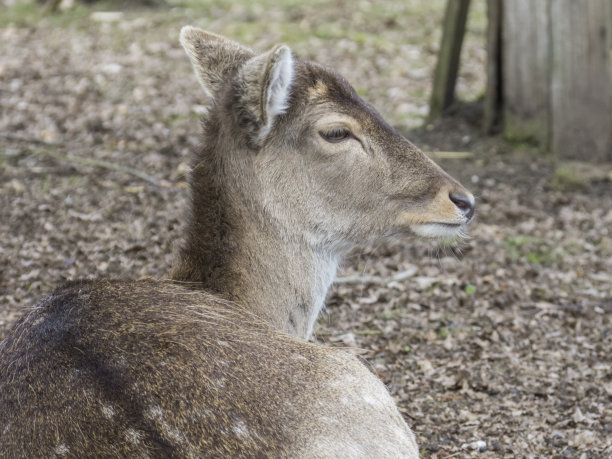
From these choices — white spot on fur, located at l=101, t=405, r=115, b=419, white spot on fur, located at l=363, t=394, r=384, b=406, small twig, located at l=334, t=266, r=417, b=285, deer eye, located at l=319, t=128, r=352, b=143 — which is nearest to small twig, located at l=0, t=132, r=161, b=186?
small twig, located at l=334, t=266, r=417, b=285

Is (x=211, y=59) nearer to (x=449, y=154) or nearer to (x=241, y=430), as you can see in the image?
(x=241, y=430)

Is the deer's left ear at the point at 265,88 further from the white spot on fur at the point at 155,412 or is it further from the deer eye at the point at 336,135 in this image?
the white spot on fur at the point at 155,412

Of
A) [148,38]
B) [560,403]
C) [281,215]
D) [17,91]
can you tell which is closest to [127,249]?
[281,215]

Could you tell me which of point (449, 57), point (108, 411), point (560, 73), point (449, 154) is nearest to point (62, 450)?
point (108, 411)

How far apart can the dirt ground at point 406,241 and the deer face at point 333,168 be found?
0.42 m

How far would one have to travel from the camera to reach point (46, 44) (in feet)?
40.2

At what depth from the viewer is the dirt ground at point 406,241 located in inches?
208

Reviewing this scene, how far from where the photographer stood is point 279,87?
409cm

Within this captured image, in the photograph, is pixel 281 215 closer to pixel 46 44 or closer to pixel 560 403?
pixel 560 403

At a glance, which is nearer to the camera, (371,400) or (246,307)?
(371,400)

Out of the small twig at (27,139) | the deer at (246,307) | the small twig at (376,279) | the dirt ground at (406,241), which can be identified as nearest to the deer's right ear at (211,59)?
the deer at (246,307)

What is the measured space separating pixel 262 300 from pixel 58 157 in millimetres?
4557

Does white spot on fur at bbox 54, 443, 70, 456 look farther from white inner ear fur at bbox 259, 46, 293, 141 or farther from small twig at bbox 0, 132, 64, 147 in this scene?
small twig at bbox 0, 132, 64, 147

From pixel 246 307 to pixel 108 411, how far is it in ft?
4.55
